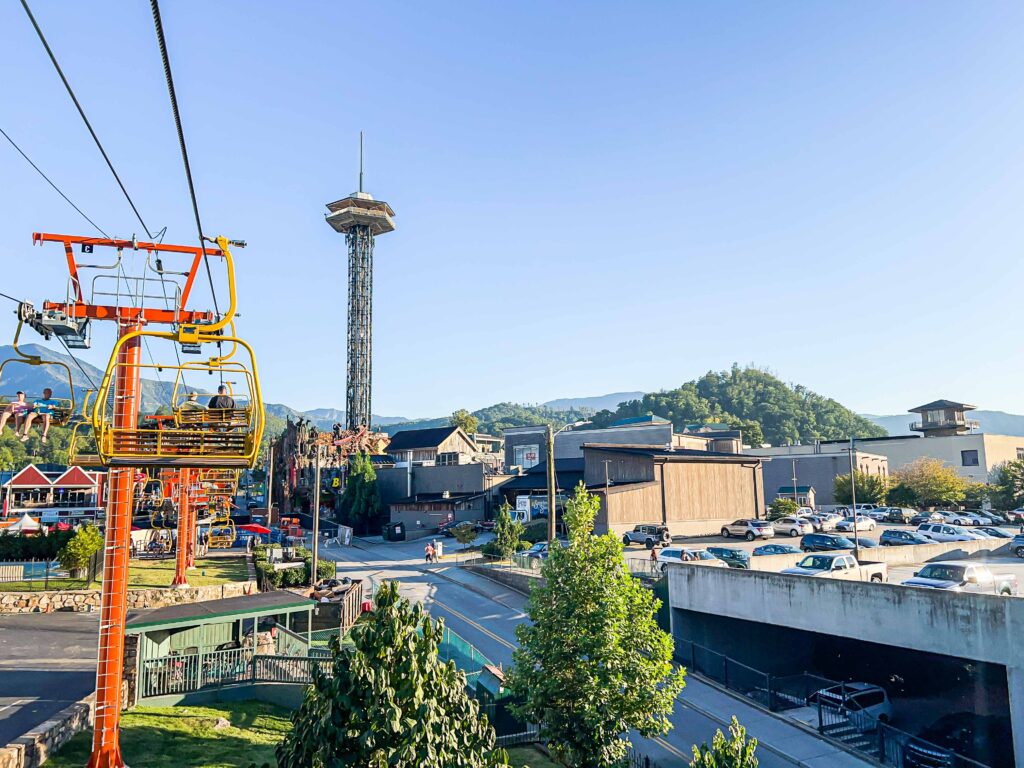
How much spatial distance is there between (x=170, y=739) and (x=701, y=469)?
4820cm

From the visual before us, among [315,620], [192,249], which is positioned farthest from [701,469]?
[192,249]

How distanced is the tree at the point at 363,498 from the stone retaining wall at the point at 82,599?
4220 centimetres

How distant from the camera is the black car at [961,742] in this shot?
62.4 ft

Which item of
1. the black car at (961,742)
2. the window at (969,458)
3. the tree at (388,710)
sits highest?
the window at (969,458)

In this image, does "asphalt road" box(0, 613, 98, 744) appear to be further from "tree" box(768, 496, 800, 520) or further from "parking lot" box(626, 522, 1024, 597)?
"tree" box(768, 496, 800, 520)

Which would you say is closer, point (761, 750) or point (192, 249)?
point (192, 249)

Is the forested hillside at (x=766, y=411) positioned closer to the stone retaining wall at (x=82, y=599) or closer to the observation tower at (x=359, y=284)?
the observation tower at (x=359, y=284)

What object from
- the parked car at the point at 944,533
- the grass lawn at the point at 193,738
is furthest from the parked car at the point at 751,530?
the grass lawn at the point at 193,738

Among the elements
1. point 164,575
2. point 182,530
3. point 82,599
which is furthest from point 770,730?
point 164,575

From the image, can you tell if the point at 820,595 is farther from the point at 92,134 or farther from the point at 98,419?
the point at 92,134

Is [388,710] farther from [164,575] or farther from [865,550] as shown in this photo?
[865,550]

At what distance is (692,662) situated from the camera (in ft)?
90.3

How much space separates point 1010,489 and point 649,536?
42.0 m

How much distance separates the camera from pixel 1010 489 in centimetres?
6519
